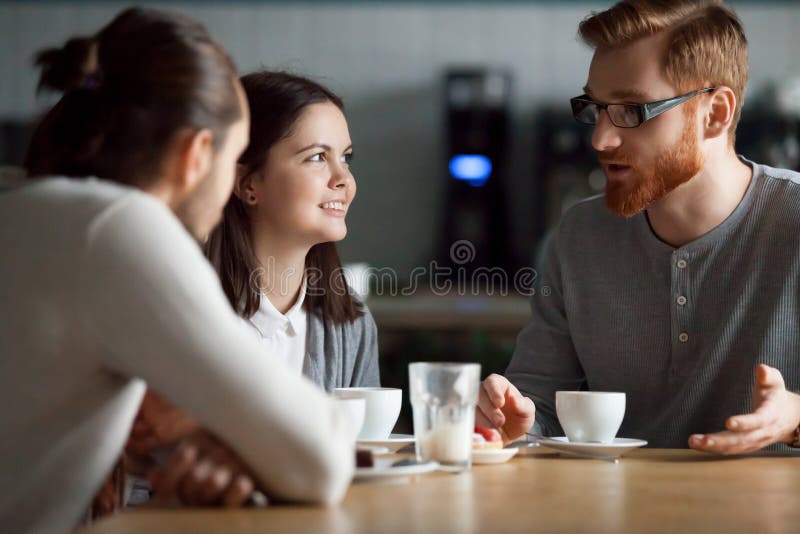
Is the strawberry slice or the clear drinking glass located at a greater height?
the clear drinking glass

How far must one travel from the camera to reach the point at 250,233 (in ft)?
6.93

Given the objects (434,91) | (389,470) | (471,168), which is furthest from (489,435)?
(434,91)

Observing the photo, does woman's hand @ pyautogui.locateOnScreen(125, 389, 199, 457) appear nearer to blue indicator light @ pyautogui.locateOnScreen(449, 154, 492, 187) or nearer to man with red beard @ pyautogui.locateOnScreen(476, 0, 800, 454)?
man with red beard @ pyautogui.locateOnScreen(476, 0, 800, 454)

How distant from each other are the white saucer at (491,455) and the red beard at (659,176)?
0.81 m

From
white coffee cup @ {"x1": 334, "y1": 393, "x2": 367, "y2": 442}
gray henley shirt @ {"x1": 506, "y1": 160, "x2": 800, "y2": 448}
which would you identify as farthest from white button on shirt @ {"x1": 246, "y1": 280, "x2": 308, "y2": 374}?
white coffee cup @ {"x1": 334, "y1": 393, "x2": 367, "y2": 442}

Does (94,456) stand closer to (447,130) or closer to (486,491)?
(486,491)

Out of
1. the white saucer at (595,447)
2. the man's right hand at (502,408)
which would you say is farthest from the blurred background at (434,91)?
the white saucer at (595,447)

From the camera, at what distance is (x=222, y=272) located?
2018mm

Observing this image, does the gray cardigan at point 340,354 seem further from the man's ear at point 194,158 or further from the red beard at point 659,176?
the man's ear at point 194,158

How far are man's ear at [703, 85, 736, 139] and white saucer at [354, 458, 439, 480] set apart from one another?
1.14m

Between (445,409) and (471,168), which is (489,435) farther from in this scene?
(471,168)

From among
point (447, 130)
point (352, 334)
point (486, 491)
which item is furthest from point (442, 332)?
point (486, 491)

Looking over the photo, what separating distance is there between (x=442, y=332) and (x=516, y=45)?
2.15 m

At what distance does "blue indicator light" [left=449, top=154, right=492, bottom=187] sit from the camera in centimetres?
525
